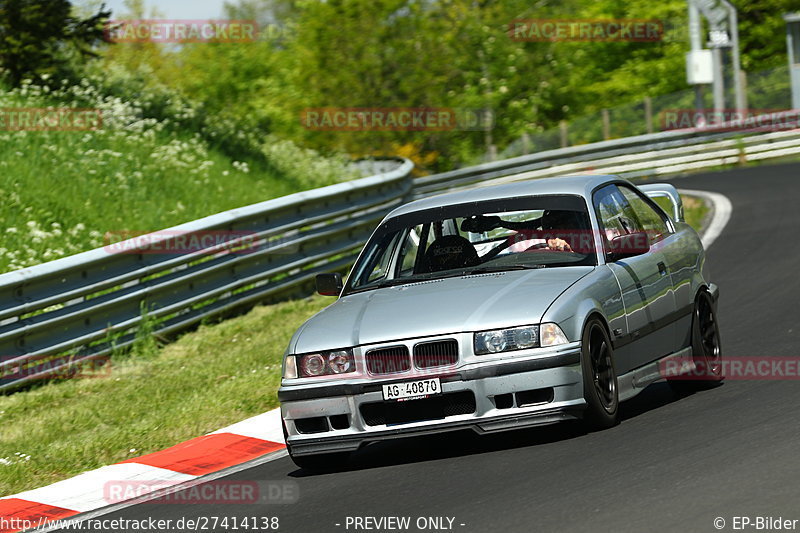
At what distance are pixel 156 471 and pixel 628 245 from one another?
10.5 feet

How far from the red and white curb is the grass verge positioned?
27 cm

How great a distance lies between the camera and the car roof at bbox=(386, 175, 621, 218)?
8.41 metres

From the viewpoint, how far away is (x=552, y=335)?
699 centimetres

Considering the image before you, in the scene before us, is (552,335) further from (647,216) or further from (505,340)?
(647,216)

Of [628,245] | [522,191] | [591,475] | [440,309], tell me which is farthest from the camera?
[522,191]

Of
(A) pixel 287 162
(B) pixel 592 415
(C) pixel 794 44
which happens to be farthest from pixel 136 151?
(C) pixel 794 44

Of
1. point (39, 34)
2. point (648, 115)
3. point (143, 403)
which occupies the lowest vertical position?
point (648, 115)

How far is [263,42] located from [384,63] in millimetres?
27616

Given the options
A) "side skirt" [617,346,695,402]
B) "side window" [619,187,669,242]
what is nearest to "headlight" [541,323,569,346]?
"side skirt" [617,346,695,402]

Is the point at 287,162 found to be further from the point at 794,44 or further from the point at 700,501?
the point at 794,44

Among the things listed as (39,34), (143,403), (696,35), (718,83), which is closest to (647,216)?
(143,403)

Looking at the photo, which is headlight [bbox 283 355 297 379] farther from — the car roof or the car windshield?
the car roof

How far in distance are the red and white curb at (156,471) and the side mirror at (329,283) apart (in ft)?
3.43

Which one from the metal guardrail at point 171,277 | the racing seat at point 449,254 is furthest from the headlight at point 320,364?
the metal guardrail at point 171,277
